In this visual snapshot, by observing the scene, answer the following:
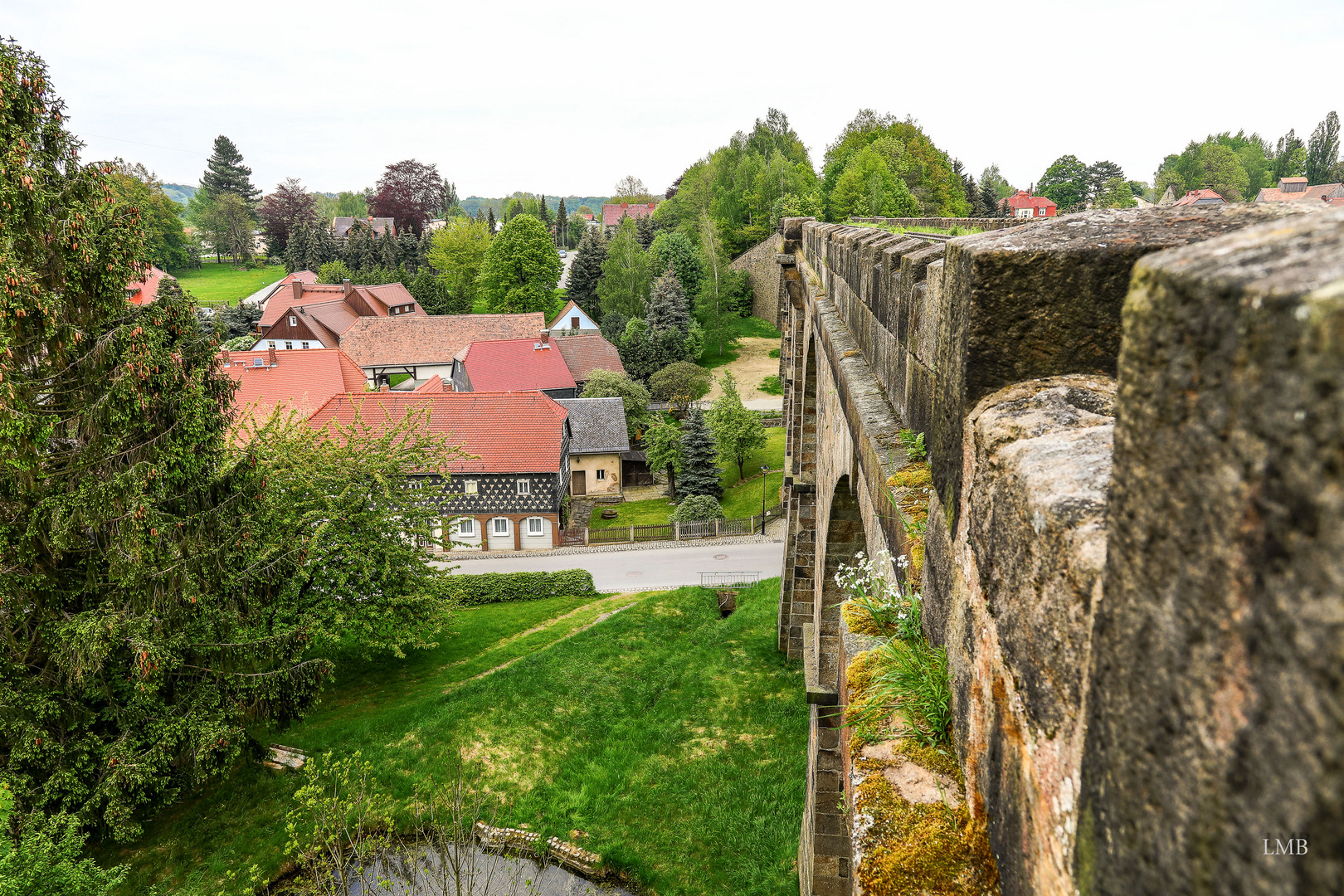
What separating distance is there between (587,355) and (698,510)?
55.9ft

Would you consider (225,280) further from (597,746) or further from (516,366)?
(597,746)

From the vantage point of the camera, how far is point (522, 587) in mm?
22969

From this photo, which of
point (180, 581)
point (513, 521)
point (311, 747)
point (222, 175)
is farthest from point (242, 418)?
point (222, 175)

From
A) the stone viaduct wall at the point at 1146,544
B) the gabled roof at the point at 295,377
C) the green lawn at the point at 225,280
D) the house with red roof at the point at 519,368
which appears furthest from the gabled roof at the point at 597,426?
the green lawn at the point at 225,280

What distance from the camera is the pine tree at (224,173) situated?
297 ft

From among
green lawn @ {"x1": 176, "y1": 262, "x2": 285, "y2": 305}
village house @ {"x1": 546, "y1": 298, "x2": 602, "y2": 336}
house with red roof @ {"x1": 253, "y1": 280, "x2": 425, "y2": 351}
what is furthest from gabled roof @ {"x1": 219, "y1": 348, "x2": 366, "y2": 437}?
green lawn @ {"x1": 176, "y1": 262, "x2": 285, "y2": 305}

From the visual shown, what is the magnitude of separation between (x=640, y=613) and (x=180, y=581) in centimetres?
1161

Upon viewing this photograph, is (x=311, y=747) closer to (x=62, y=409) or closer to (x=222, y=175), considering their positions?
(x=62, y=409)

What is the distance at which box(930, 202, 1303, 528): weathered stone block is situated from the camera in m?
1.97

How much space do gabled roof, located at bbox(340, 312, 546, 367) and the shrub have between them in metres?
20.3

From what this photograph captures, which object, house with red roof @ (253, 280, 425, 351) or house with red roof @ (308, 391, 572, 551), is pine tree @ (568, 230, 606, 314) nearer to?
house with red roof @ (253, 280, 425, 351)

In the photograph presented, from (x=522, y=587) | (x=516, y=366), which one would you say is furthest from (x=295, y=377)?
(x=522, y=587)

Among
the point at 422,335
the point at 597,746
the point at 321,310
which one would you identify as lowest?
the point at 597,746

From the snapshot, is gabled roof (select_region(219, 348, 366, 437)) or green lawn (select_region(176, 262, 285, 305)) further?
green lawn (select_region(176, 262, 285, 305))
